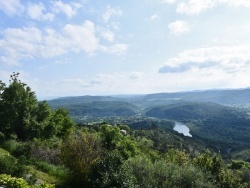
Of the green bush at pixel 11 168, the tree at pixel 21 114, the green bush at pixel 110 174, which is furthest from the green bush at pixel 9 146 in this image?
the green bush at pixel 110 174

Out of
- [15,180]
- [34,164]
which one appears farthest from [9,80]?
[15,180]

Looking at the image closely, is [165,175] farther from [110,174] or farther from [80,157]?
[80,157]

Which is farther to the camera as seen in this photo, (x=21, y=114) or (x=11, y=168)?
(x=21, y=114)

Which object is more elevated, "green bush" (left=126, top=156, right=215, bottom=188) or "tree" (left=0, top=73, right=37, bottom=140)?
"tree" (left=0, top=73, right=37, bottom=140)

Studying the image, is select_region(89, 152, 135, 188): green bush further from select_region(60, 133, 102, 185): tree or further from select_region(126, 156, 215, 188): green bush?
select_region(126, 156, 215, 188): green bush

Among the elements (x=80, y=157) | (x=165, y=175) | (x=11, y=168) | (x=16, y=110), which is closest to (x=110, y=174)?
(x=80, y=157)

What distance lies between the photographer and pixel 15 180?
1060cm

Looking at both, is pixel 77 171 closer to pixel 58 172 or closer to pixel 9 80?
pixel 58 172

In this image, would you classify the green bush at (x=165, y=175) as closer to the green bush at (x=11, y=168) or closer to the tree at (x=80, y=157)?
the tree at (x=80, y=157)

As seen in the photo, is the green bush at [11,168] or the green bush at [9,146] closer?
the green bush at [11,168]

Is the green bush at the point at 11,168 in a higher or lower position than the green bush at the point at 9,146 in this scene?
higher

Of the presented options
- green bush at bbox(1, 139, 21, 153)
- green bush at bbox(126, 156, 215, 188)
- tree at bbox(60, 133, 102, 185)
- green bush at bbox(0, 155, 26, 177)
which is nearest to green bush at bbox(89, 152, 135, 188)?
tree at bbox(60, 133, 102, 185)

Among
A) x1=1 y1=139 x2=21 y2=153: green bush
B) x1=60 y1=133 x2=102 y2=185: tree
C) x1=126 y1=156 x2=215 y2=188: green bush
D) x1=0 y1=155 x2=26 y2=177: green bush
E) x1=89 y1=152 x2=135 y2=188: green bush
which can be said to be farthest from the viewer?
x1=1 y1=139 x2=21 y2=153: green bush

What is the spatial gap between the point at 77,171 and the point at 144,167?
3267 millimetres
